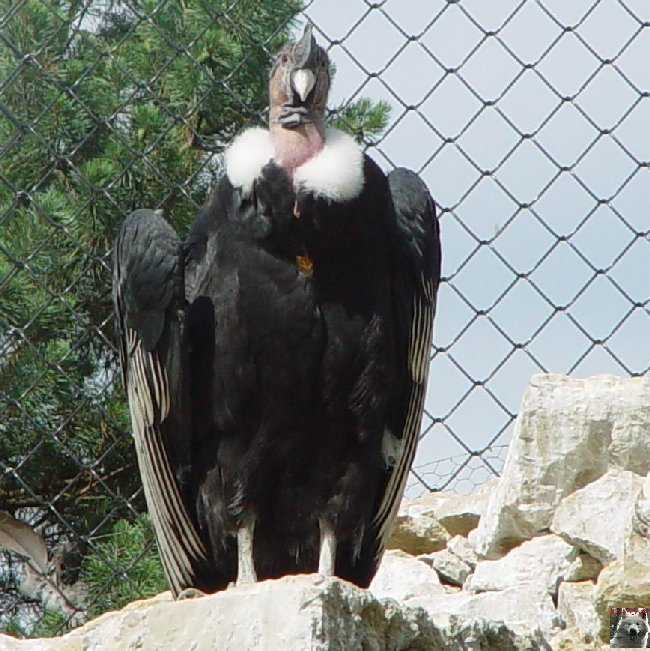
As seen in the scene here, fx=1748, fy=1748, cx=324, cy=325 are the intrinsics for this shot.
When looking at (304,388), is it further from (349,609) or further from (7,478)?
(7,478)

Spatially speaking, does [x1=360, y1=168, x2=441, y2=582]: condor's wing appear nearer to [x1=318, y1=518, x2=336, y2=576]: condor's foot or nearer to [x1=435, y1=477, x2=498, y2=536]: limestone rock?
[x1=318, y1=518, x2=336, y2=576]: condor's foot

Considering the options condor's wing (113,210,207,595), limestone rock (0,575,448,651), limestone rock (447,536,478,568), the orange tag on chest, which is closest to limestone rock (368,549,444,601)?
limestone rock (447,536,478,568)

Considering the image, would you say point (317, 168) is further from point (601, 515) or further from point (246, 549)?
point (601, 515)

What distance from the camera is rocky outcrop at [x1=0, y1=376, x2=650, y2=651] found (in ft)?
10.6

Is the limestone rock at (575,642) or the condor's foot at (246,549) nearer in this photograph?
the limestone rock at (575,642)

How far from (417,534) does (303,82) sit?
1.78 metres

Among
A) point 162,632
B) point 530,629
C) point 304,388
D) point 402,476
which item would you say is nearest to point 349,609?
point 162,632

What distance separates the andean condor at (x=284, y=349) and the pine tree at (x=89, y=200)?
1224mm

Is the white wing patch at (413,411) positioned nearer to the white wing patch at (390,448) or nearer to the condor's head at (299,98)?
the white wing patch at (390,448)

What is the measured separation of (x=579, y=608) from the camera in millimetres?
4461

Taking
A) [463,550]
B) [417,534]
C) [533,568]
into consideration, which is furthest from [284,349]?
[417,534]

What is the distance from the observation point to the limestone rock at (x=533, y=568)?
478 cm

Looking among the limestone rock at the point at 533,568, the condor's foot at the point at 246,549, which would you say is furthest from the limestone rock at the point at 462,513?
the condor's foot at the point at 246,549

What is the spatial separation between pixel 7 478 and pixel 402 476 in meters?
1.90
